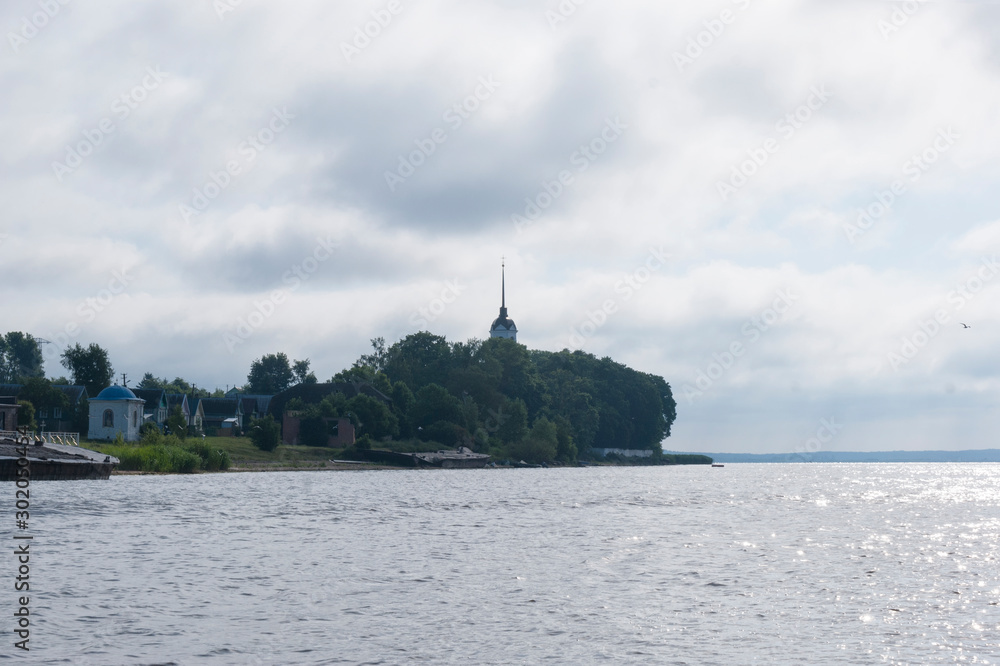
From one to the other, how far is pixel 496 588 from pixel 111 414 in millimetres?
93409

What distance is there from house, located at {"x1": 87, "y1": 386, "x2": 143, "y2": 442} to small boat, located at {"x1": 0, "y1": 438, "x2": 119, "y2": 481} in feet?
106

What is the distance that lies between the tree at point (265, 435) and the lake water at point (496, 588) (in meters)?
62.1

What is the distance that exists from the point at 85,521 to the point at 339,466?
259ft

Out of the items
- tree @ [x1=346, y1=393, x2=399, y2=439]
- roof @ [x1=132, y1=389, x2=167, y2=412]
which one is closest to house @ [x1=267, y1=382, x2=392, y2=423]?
tree @ [x1=346, y1=393, x2=399, y2=439]

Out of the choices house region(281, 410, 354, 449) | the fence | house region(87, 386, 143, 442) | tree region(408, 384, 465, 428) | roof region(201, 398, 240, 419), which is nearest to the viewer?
the fence

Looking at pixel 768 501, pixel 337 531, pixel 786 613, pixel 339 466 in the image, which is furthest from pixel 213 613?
pixel 339 466

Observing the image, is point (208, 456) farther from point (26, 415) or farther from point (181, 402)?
point (181, 402)

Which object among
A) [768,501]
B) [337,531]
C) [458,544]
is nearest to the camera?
[458,544]

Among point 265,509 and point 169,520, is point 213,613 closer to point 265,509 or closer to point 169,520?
point 169,520

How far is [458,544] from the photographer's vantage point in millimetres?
35000

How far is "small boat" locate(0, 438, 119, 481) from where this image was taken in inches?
2694

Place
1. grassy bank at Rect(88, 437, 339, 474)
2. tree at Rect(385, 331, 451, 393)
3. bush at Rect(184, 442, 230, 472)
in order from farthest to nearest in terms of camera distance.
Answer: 1. tree at Rect(385, 331, 451, 393)
2. bush at Rect(184, 442, 230, 472)
3. grassy bank at Rect(88, 437, 339, 474)

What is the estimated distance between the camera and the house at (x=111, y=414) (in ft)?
351

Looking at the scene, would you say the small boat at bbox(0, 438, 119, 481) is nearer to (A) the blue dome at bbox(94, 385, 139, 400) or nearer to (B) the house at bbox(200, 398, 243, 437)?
(A) the blue dome at bbox(94, 385, 139, 400)
